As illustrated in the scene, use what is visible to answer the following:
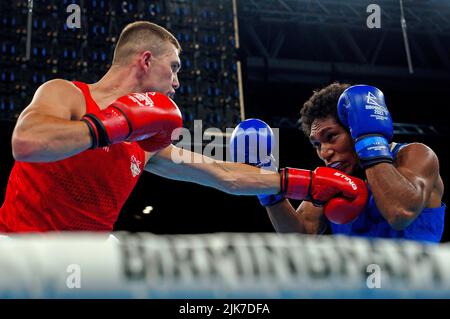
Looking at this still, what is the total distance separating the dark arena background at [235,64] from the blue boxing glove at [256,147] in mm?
3584

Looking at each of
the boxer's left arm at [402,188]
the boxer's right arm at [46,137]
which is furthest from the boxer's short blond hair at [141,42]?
the boxer's left arm at [402,188]

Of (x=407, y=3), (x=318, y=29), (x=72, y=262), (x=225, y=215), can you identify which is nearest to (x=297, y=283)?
(x=72, y=262)

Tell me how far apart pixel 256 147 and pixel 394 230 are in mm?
822

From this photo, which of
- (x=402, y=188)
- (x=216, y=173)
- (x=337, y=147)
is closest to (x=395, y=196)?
(x=402, y=188)

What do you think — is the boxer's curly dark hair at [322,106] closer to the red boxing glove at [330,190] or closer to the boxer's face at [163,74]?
the red boxing glove at [330,190]

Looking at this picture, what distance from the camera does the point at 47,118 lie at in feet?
6.61

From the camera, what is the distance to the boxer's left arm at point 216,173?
2.85 meters

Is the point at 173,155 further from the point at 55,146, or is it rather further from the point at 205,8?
the point at 205,8

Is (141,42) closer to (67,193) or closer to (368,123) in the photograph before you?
(67,193)

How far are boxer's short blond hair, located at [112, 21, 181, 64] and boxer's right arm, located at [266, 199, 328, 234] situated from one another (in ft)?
3.33

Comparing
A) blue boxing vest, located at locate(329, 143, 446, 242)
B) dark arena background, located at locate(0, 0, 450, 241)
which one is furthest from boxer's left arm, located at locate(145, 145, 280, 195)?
dark arena background, located at locate(0, 0, 450, 241)

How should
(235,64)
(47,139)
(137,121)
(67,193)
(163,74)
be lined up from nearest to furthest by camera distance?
1. (47,139)
2. (137,121)
3. (67,193)
4. (163,74)
5. (235,64)

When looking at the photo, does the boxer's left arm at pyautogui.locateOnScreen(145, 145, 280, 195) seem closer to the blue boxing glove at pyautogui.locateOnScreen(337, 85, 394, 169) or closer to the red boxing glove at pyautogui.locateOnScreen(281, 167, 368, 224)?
the red boxing glove at pyautogui.locateOnScreen(281, 167, 368, 224)

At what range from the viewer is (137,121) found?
6.86 feet
